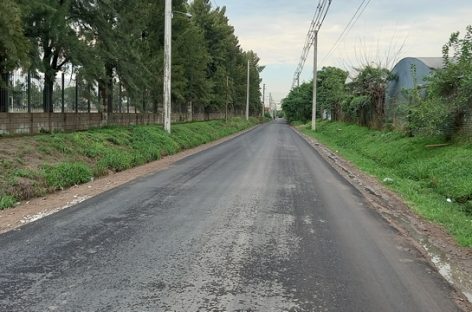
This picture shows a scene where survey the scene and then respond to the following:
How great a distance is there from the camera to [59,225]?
7.72 metres

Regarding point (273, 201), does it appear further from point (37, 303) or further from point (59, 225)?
point (37, 303)

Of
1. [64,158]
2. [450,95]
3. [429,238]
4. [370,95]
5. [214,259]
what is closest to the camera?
[214,259]

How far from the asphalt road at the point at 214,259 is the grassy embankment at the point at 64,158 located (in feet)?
5.66

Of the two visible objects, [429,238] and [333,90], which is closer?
[429,238]

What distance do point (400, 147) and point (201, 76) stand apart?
29.1 meters

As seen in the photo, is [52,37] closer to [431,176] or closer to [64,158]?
[64,158]

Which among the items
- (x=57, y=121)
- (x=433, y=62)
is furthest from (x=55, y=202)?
(x=433, y=62)

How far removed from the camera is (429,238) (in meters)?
7.79

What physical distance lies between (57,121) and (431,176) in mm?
16326

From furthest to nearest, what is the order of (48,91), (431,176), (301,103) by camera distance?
(301,103), (48,91), (431,176)

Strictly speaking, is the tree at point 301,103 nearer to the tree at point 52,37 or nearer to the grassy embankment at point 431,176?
the grassy embankment at point 431,176

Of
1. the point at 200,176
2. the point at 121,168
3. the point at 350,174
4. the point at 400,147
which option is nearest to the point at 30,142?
the point at 121,168

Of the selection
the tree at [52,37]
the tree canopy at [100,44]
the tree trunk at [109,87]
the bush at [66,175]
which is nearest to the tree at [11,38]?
the tree canopy at [100,44]

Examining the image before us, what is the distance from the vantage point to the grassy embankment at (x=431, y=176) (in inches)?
372
